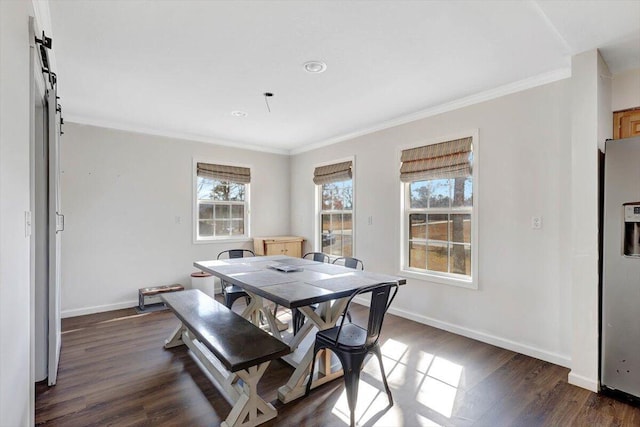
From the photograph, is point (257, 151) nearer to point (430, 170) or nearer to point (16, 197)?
point (430, 170)

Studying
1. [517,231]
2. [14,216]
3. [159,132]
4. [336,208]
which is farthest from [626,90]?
[159,132]

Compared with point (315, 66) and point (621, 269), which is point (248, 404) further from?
point (621, 269)

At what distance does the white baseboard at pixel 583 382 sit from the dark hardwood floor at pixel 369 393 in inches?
2.0

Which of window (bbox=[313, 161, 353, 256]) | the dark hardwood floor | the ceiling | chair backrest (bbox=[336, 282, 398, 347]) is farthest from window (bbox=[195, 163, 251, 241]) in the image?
chair backrest (bbox=[336, 282, 398, 347])

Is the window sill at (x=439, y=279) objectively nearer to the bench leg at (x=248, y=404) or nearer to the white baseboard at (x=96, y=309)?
the bench leg at (x=248, y=404)

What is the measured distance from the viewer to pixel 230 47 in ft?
7.72

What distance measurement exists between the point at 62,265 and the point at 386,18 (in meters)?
Result: 4.45

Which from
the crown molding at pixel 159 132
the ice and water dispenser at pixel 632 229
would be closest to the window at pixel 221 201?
the crown molding at pixel 159 132

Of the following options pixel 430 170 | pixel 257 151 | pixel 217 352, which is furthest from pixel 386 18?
pixel 257 151

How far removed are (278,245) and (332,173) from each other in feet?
4.89

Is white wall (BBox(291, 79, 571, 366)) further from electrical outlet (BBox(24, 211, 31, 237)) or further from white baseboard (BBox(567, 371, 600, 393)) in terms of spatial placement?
electrical outlet (BBox(24, 211, 31, 237))

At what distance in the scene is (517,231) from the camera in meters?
3.01

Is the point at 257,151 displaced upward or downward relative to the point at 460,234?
upward

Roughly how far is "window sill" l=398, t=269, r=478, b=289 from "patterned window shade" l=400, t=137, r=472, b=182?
3.69 feet
